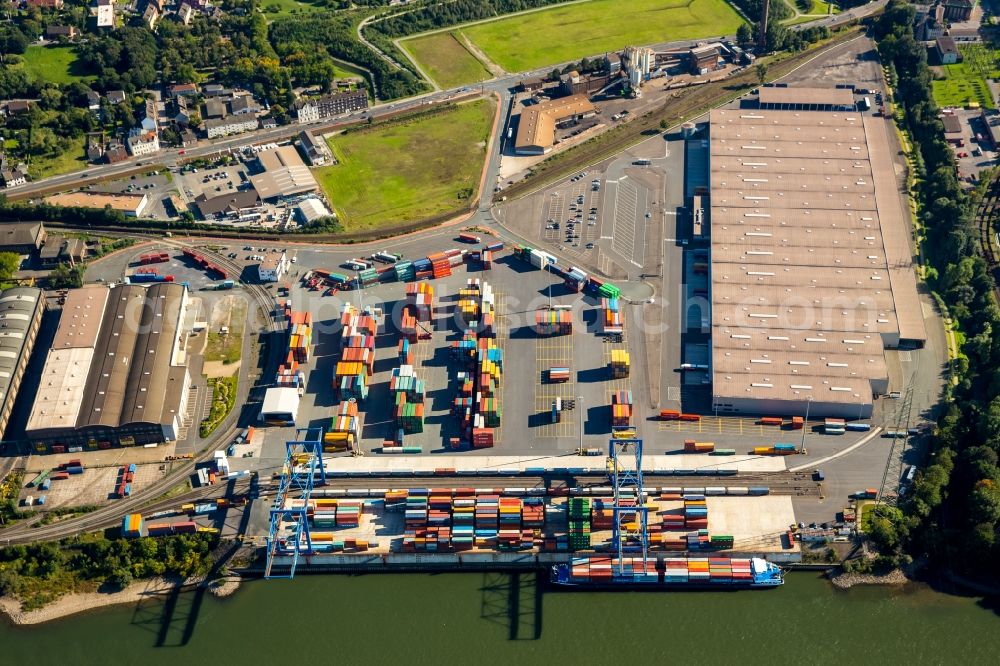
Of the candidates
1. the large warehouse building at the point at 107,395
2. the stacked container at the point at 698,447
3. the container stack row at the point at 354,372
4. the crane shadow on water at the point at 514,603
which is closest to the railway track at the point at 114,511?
the large warehouse building at the point at 107,395

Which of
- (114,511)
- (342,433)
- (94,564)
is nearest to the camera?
(94,564)

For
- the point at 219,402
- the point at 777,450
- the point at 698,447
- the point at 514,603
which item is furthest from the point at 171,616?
the point at 777,450

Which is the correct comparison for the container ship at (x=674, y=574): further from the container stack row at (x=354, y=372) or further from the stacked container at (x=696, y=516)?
the container stack row at (x=354, y=372)

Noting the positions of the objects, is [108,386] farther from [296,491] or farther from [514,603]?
[514,603]

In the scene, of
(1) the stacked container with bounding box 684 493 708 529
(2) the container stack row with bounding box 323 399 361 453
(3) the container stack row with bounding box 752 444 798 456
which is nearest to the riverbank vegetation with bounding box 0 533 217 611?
(2) the container stack row with bounding box 323 399 361 453

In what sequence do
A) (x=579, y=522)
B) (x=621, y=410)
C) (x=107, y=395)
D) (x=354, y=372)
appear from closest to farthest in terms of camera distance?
(x=579, y=522)
(x=621, y=410)
(x=107, y=395)
(x=354, y=372)

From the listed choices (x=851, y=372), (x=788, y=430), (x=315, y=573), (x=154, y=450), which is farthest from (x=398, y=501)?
(x=851, y=372)
